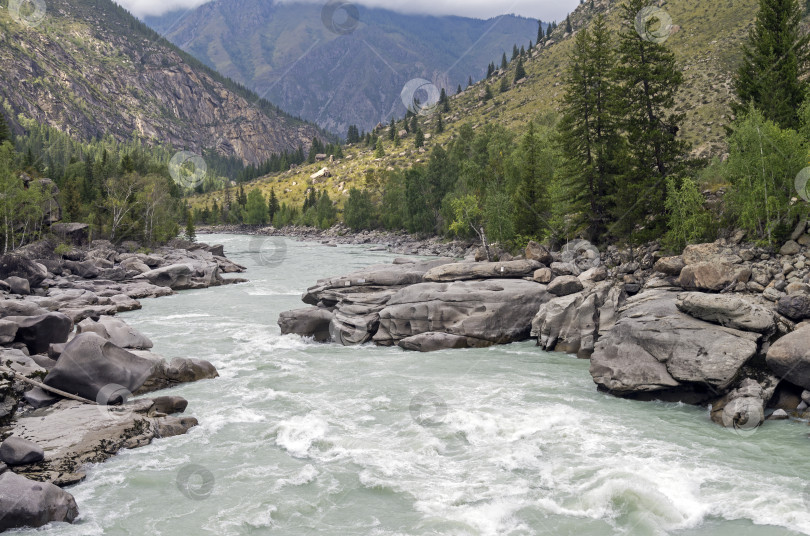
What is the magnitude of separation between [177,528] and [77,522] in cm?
213

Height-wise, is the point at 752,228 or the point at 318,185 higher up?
the point at 318,185

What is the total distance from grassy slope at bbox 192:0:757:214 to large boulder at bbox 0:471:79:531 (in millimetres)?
45444

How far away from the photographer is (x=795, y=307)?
19016 mm

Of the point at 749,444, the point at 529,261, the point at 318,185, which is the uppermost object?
the point at 318,185

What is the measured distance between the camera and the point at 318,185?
199 m

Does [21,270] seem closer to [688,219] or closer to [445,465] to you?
[445,465]

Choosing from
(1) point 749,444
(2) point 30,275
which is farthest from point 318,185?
(1) point 749,444

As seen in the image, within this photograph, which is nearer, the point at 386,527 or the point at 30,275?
the point at 386,527

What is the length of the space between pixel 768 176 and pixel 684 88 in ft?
301

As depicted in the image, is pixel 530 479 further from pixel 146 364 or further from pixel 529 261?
pixel 529 261

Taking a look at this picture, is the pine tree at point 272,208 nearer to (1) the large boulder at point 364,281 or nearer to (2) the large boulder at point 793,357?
(1) the large boulder at point 364,281

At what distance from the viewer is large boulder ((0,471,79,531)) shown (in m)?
10.6

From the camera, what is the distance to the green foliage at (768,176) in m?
25.7

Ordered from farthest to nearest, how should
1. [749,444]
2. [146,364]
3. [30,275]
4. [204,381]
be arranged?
[30,275], [204,381], [146,364], [749,444]
